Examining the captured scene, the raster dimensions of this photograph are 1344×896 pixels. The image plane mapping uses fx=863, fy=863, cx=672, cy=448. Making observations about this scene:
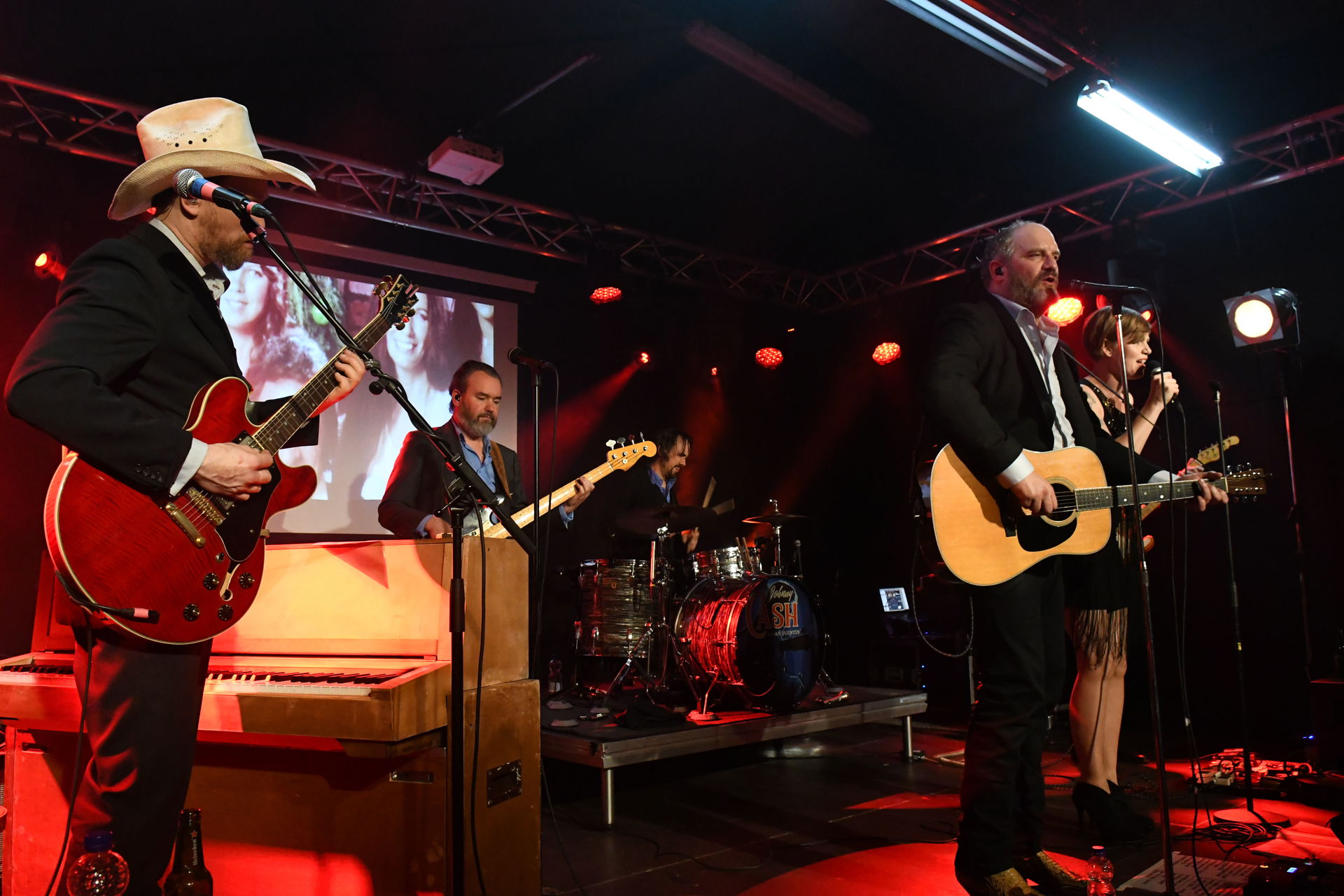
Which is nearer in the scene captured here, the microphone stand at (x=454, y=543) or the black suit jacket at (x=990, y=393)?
the microphone stand at (x=454, y=543)

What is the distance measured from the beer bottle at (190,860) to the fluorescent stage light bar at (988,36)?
5555mm

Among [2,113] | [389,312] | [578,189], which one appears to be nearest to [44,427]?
[389,312]

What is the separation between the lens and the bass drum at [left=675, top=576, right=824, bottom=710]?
5.27 meters

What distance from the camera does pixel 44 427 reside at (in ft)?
5.61

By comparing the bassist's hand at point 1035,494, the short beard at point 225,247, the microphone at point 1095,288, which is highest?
the microphone at point 1095,288

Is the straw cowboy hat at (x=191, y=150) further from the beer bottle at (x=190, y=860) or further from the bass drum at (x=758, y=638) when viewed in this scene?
the bass drum at (x=758, y=638)

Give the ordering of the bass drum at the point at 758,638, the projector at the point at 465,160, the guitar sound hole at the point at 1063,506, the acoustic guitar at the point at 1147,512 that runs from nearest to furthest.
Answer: the guitar sound hole at the point at 1063,506 → the acoustic guitar at the point at 1147,512 → the bass drum at the point at 758,638 → the projector at the point at 465,160

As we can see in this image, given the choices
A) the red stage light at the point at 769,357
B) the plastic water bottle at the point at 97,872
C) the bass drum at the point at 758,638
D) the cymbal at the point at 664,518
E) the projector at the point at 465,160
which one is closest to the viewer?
the plastic water bottle at the point at 97,872

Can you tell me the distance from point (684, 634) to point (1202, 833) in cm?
301

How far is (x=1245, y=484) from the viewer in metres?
3.46

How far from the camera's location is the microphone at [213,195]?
196 cm

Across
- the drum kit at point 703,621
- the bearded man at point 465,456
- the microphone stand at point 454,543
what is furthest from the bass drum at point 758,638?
the microphone stand at point 454,543

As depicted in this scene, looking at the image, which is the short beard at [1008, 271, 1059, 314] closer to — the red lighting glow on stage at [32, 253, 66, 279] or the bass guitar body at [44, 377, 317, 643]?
the bass guitar body at [44, 377, 317, 643]

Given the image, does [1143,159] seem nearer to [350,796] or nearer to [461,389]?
[461,389]
